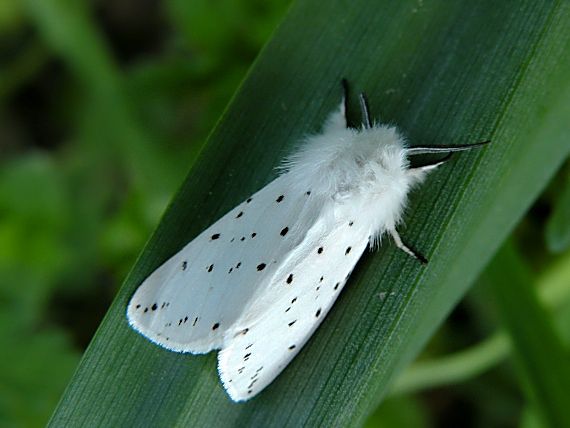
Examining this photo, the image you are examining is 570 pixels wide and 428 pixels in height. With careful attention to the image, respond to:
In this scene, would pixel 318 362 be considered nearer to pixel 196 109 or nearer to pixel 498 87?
pixel 498 87

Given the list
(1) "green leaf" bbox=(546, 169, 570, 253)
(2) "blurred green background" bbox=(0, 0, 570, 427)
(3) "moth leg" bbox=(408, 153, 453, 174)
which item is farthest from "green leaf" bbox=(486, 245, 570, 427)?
(3) "moth leg" bbox=(408, 153, 453, 174)

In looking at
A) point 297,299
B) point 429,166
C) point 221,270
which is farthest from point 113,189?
point 429,166

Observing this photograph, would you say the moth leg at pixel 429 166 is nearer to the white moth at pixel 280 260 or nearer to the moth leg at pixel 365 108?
the white moth at pixel 280 260

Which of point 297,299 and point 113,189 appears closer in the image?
point 297,299

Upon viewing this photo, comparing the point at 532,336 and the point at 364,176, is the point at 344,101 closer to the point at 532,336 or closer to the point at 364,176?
the point at 364,176

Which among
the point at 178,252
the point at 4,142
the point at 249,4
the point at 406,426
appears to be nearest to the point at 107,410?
the point at 178,252

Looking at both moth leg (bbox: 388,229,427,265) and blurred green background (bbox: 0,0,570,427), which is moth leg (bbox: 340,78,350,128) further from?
blurred green background (bbox: 0,0,570,427)
